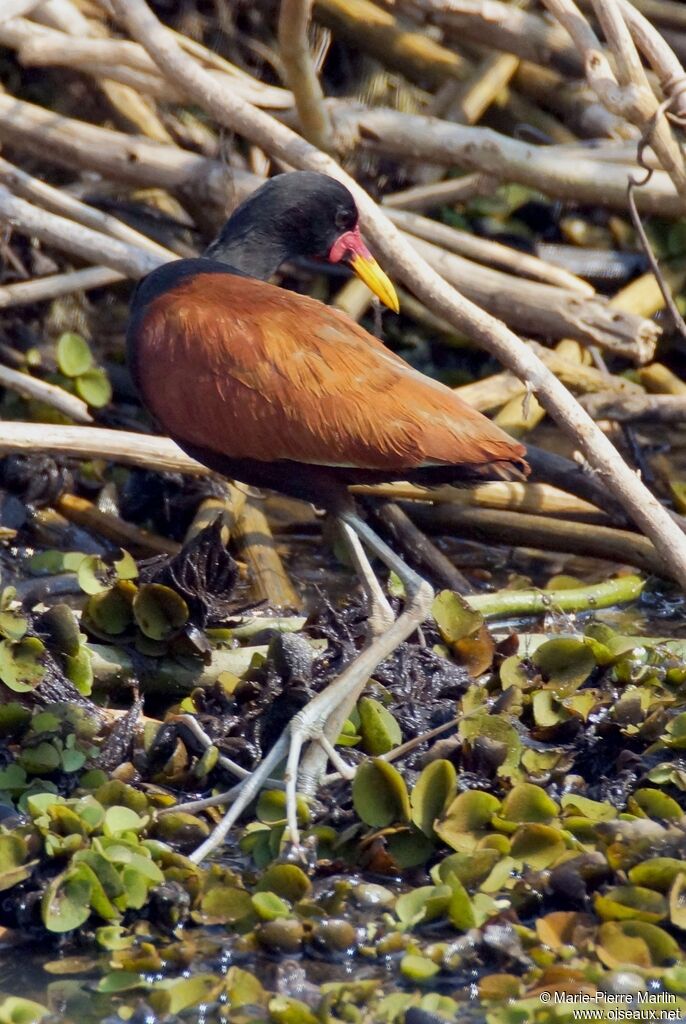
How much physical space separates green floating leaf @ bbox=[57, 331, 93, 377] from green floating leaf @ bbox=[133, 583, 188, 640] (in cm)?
169

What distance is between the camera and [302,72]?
4625 millimetres

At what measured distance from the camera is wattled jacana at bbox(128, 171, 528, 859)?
124 inches

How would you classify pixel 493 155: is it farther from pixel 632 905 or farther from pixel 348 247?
pixel 632 905

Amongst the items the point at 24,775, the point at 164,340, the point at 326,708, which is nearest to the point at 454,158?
the point at 164,340

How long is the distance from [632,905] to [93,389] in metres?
2.94

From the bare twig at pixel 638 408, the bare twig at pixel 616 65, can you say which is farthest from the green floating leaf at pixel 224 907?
the bare twig at pixel 638 408

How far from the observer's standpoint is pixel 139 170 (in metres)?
5.11

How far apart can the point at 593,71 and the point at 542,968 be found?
7.43ft

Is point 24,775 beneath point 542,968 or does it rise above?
beneath

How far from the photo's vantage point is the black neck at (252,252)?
12.7ft

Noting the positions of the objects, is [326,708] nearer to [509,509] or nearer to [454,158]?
[509,509]

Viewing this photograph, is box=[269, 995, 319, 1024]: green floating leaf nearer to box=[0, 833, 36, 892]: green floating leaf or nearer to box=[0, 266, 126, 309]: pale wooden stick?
box=[0, 833, 36, 892]: green floating leaf

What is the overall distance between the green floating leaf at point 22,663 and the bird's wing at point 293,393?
1.90 feet

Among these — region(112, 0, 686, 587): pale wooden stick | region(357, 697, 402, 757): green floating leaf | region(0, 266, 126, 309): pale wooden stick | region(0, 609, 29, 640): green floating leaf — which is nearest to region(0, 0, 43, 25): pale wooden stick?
region(112, 0, 686, 587): pale wooden stick
